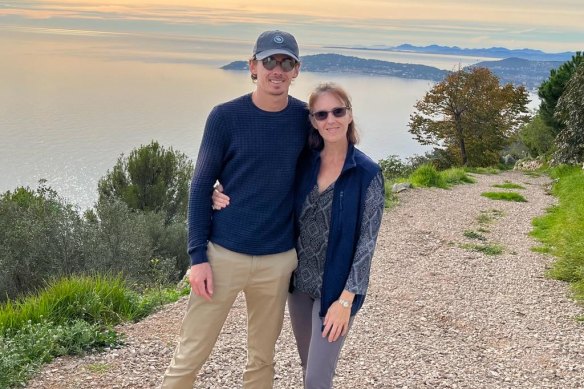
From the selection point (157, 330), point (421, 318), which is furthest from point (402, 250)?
point (157, 330)

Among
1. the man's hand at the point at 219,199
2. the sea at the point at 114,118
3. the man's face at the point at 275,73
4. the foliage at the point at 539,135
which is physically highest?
the man's face at the point at 275,73

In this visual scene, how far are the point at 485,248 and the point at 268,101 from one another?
23.2 ft

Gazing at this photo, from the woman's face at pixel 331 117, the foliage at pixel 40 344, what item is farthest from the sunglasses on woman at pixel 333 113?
the foliage at pixel 40 344

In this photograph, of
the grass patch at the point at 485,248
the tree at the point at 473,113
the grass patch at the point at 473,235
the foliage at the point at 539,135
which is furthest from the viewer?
the foliage at the point at 539,135

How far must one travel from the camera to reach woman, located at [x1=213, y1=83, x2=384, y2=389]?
2469 mm

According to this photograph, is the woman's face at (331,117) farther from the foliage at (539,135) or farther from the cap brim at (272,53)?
the foliage at (539,135)

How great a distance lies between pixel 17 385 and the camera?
369 centimetres

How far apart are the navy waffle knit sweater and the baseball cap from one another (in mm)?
209

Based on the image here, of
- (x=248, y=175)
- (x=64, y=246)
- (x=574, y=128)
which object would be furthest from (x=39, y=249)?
(x=574, y=128)

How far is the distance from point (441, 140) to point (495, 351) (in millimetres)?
24753

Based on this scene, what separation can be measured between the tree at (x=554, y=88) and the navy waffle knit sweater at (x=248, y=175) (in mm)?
27409

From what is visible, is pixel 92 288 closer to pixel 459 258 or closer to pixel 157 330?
pixel 157 330

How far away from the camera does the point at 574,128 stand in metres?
19.4

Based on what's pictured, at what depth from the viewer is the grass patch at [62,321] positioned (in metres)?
3.92
